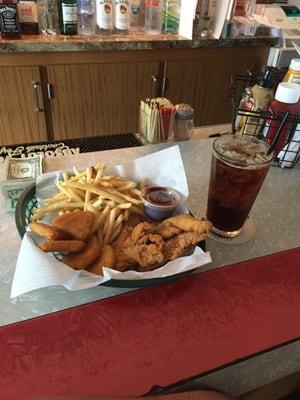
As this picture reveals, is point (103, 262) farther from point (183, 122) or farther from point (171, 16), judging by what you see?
point (171, 16)

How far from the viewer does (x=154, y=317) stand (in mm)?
577

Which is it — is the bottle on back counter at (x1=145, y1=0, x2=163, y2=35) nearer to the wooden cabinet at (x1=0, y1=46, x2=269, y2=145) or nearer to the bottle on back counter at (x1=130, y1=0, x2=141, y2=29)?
the bottle on back counter at (x1=130, y1=0, x2=141, y2=29)

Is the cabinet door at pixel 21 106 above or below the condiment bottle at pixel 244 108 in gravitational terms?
below

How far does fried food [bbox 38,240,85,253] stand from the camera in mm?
550

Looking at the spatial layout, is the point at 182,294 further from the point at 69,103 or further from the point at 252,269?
the point at 69,103

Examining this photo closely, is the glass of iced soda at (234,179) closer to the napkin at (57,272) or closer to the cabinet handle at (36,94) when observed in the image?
the napkin at (57,272)

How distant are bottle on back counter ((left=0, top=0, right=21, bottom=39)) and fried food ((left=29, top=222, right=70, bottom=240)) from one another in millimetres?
1555

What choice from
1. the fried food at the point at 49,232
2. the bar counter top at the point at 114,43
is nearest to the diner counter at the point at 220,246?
the fried food at the point at 49,232

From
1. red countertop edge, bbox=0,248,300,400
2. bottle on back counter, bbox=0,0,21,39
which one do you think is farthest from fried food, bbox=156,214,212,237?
bottle on back counter, bbox=0,0,21,39

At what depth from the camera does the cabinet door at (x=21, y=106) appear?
71.4 inches

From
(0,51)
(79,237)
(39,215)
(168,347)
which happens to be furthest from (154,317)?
(0,51)

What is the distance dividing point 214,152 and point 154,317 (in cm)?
34

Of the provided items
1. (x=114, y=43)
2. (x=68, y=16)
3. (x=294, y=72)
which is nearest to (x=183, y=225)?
(x=294, y=72)

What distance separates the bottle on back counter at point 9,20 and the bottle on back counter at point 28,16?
0.16 feet
